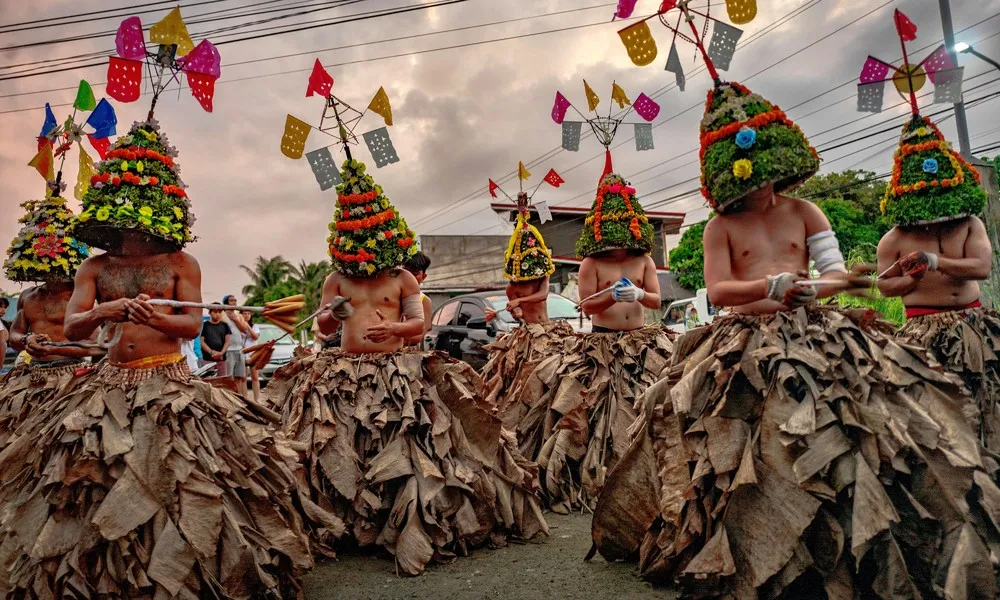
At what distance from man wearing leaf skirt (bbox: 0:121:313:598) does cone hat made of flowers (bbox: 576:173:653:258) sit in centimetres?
342

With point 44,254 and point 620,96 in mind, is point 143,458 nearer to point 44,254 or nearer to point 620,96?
point 44,254

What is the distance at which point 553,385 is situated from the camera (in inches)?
238

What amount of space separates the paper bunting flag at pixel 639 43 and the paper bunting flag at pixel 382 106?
2.10m

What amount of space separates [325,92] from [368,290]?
1.64 meters

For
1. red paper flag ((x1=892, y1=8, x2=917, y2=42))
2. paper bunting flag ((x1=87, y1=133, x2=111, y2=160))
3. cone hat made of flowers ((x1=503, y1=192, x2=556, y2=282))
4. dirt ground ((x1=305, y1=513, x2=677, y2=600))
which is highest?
paper bunting flag ((x1=87, y1=133, x2=111, y2=160))

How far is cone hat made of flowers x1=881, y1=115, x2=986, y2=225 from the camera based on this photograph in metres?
4.99

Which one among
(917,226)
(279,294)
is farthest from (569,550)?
(279,294)

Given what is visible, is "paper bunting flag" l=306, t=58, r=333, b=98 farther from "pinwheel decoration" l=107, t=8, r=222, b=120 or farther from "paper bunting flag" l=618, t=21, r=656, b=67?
"paper bunting flag" l=618, t=21, r=656, b=67

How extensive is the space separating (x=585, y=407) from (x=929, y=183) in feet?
9.44

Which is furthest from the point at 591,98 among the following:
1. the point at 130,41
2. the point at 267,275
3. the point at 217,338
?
the point at 267,275

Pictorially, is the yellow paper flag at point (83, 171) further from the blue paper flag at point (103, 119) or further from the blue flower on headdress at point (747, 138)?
the blue flower on headdress at point (747, 138)

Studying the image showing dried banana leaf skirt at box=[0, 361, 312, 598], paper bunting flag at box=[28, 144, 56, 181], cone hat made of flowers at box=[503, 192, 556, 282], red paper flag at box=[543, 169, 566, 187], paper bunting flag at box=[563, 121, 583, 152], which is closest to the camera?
dried banana leaf skirt at box=[0, 361, 312, 598]

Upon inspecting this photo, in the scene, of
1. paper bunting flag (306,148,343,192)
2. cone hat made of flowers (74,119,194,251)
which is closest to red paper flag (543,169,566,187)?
paper bunting flag (306,148,343,192)

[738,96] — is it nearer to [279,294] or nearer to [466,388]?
[466,388]
